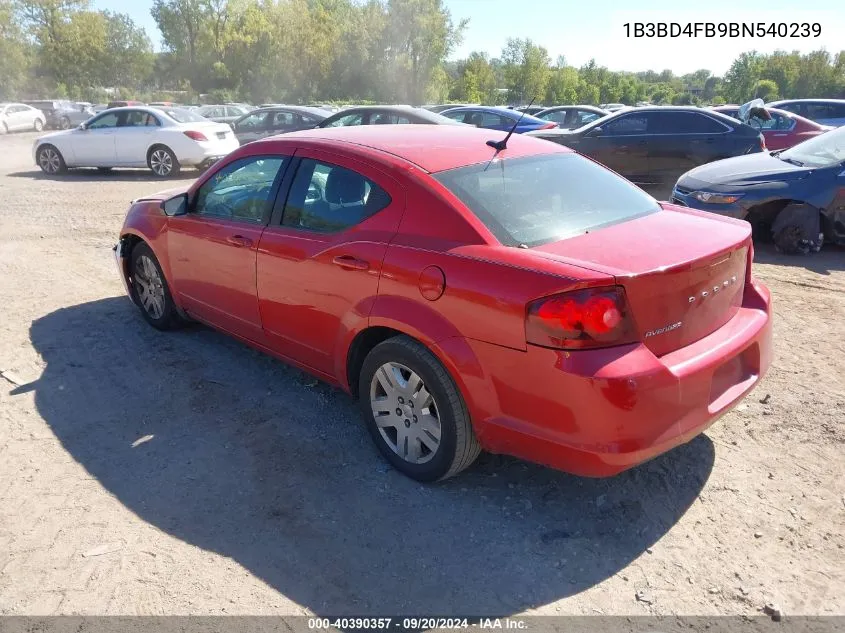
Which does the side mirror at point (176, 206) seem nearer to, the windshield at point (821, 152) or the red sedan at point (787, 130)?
the windshield at point (821, 152)

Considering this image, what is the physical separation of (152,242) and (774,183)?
627 cm

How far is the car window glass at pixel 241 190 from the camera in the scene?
4.07m

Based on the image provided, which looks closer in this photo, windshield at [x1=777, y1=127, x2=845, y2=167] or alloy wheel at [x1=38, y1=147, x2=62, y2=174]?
windshield at [x1=777, y1=127, x2=845, y2=167]

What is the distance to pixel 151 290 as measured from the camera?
209 inches

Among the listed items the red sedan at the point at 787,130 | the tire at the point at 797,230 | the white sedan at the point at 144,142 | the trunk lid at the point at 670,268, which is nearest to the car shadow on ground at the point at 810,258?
the tire at the point at 797,230

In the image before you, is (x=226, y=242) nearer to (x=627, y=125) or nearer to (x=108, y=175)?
(x=627, y=125)

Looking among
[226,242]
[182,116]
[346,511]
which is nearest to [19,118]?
[182,116]

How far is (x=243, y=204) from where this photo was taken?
4.24 m

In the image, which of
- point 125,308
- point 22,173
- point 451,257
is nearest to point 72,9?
point 22,173

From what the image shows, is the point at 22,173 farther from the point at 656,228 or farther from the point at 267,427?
the point at 656,228

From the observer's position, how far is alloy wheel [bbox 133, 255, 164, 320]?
519cm

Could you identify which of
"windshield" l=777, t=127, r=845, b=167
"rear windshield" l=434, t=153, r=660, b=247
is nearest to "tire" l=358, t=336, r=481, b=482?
"rear windshield" l=434, t=153, r=660, b=247

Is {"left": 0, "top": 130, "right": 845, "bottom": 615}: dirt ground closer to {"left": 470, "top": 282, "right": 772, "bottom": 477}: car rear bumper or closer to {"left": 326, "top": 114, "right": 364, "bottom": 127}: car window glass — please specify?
{"left": 470, "top": 282, "right": 772, "bottom": 477}: car rear bumper

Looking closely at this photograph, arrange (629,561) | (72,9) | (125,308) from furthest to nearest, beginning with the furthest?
(72,9) → (125,308) → (629,561)
